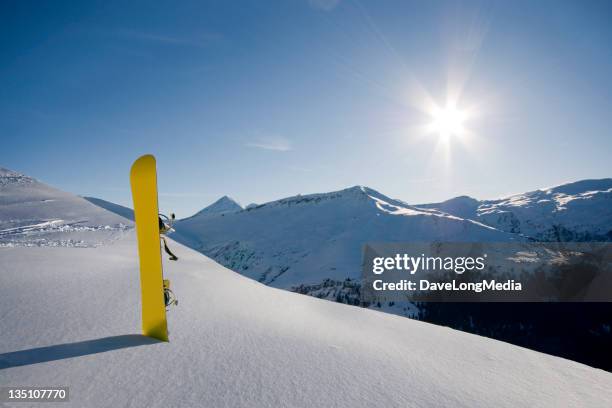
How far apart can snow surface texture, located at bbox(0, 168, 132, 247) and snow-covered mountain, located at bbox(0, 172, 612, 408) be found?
1821 mm

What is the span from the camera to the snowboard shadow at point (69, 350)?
10.3 feet

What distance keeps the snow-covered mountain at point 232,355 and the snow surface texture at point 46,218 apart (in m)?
1.82

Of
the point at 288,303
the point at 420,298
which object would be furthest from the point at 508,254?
the point at 288,303

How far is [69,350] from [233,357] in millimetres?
1818

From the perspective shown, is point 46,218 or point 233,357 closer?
point 233,357

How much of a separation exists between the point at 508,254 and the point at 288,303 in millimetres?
192135

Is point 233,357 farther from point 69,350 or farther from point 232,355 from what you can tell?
point 69,350

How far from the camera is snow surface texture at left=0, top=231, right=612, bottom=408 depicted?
3006 millimetres

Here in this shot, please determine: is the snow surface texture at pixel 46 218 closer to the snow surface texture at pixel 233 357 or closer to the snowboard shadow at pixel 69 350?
the snow surface texture at pixel 233 357

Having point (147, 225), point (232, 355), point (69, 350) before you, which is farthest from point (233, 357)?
point (147, 225)

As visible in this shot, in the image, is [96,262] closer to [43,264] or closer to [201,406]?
[43,264]

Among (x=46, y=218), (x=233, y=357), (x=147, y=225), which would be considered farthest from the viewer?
(x=46, y=218)

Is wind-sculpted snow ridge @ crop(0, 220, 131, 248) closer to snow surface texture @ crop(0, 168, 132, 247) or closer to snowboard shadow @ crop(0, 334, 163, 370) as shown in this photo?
snow surface texture @ crop(0, 168, 132, 247)

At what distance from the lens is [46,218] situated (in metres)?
10.7
